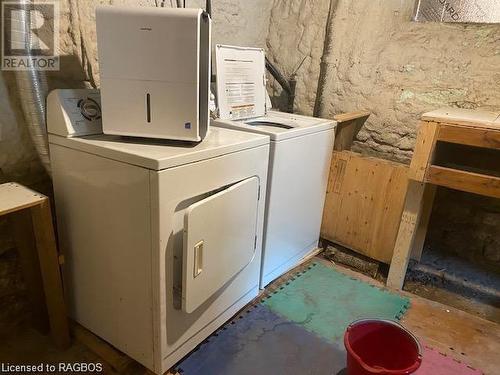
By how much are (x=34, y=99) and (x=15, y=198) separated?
378 millimetres

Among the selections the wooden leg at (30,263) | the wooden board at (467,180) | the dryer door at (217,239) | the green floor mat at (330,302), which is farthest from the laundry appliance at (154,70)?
the wooden board at (467,180)

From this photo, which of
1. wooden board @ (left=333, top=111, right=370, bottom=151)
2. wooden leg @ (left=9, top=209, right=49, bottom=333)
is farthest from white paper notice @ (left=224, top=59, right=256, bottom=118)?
wooden leg @ (left=9, top=209, right=49, bottom=333)

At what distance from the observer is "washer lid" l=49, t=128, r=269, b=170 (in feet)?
3.70

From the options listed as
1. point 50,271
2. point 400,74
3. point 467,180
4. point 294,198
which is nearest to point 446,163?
point 467,180

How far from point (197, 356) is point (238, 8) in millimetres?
2040

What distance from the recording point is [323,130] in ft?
6.61

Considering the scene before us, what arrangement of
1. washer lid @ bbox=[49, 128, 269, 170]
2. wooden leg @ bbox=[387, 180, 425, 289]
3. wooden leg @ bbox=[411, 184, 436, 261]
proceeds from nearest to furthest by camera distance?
washer lid @ bbox=[49, 128, 269, 170] → wooden leg @ bbox=[387, 180, 425, 289] → wooden leg @ bbox=[411, 184, 436, 261]

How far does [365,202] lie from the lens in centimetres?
213

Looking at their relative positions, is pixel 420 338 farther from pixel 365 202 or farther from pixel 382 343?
pixel 365 202

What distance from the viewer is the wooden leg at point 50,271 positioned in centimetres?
129

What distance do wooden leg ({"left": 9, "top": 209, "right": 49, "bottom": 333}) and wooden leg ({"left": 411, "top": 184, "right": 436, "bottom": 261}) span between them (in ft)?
6.40

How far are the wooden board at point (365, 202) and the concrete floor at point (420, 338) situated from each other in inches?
14.7

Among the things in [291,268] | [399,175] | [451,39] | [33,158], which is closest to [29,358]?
[33,158]

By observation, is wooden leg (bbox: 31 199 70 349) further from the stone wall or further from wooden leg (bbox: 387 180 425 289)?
the stone wall
